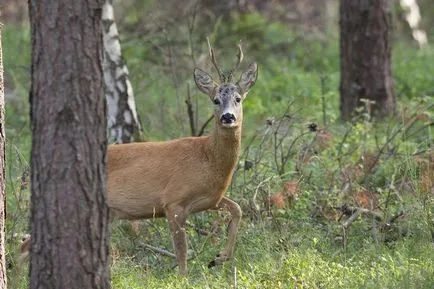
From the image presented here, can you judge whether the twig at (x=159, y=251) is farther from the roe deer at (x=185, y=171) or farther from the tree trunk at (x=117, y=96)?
the tree trunk at (x=117, y=96)

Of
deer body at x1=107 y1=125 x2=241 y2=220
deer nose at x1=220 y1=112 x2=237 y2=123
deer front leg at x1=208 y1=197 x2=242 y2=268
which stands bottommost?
deer front leg at x1=208 y1=197 x2=242 y2=268

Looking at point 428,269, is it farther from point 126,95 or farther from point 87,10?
point 126,95

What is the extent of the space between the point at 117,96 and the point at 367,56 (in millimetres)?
3132

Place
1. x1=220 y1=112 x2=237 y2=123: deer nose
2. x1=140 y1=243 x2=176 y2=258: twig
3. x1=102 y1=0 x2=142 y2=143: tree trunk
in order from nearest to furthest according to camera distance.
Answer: x1=220 y1=112 x2=237 y2=123: deer nose → x1=140 y1=243 x2=176 y2=258: twig → x1=102 y1=0 x2=142 y2=143: tree trunk

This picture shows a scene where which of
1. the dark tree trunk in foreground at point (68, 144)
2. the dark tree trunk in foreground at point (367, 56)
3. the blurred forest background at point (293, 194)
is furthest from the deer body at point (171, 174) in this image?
the dark tree trunk in foreground at point (367, 56)

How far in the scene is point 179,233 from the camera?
767cm

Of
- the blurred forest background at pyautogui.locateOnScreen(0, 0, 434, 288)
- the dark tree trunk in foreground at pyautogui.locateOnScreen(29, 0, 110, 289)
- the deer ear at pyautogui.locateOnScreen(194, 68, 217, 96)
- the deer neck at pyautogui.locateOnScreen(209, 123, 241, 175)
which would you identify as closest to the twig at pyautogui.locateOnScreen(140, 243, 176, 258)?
the blurred forest background at pyautogui.locateOnScreen(0, 0, 434, 288)

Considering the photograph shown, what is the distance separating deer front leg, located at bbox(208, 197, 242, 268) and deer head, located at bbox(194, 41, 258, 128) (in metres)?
0.56

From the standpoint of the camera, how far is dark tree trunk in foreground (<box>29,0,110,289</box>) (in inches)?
207

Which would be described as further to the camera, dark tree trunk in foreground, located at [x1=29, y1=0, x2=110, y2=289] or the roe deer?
the roe deer

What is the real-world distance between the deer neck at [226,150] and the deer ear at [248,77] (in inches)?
17.1

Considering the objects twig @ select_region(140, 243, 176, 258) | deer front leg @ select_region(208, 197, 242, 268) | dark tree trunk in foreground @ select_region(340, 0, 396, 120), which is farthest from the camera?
dark tree trunk in foreground @ select_region(340, 0, 396, 120)

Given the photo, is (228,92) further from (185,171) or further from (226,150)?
(185,171)

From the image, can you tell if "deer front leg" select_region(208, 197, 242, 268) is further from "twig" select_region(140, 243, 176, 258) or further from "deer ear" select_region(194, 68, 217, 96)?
"deer ear" select_region(194, 68, 217, 96)
